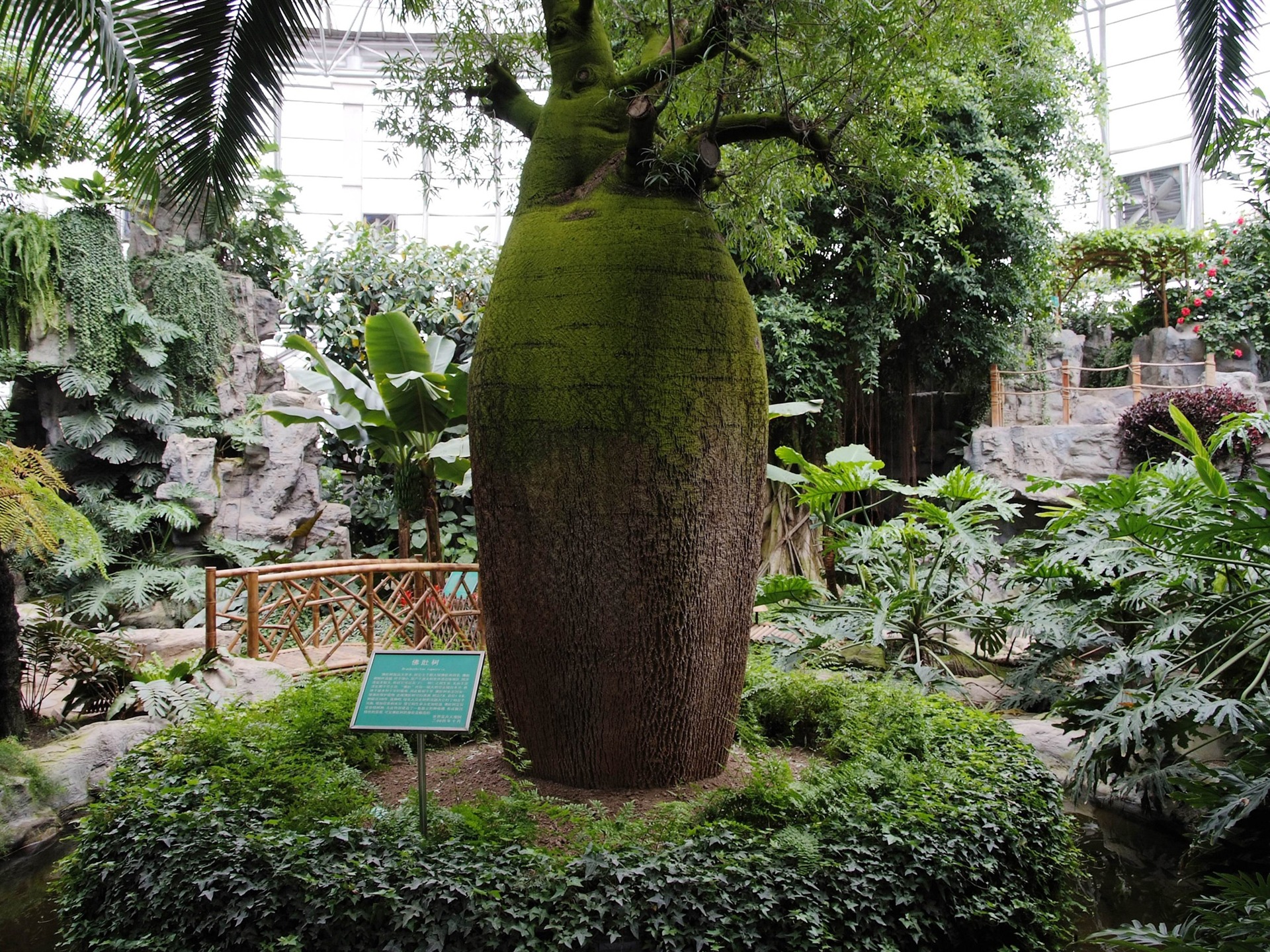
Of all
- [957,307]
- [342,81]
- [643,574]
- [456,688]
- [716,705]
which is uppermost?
[342,81]

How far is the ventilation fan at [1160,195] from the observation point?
18078 millimetres

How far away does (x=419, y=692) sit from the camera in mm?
3021

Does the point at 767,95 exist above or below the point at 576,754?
above

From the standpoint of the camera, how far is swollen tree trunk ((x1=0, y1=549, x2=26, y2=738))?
16.5 ft

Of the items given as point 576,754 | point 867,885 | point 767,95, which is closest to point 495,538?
point 576,754

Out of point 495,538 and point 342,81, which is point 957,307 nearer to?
point 495,538

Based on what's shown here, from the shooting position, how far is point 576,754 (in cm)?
350

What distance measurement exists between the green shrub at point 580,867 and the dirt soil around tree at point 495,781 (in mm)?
263

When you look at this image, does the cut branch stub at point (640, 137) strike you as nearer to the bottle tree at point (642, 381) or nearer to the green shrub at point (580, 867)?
the bottle tree at point (642, 381)

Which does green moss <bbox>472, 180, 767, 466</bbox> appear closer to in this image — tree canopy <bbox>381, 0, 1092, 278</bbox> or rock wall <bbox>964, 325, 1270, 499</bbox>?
tree canopy <bbox>381, 0, 1092, 278</bbox>

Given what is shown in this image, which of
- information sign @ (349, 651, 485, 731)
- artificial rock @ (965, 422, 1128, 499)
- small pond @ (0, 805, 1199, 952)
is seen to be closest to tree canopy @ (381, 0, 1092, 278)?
information sign @ (349, 651, 485, 731)

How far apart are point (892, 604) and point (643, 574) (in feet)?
9.79

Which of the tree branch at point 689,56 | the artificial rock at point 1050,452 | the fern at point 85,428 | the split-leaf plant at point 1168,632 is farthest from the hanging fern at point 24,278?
the artificial rock at point 1050,452

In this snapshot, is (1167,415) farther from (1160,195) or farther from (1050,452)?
(1160,195)
